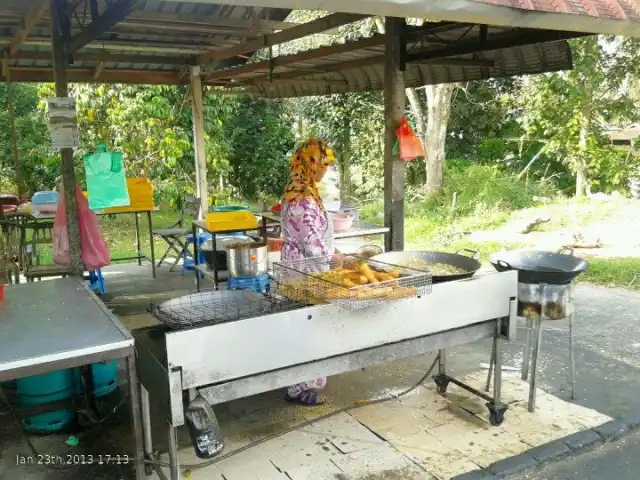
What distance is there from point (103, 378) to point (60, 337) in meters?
1.47

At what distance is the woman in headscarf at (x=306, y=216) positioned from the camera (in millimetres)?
3723

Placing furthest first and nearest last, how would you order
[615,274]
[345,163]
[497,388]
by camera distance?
[345,163], [615,274], [497,388]

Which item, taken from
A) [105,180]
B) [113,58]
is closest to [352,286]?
[105,180]

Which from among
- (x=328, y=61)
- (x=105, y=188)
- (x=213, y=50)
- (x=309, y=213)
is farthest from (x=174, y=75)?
(x=309, y=213)

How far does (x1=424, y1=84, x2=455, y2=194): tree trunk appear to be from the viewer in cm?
1173

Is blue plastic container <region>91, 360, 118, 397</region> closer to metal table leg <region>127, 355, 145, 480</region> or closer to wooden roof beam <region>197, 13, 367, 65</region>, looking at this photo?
metal table leg <region>127, 355, 145, 480</region>

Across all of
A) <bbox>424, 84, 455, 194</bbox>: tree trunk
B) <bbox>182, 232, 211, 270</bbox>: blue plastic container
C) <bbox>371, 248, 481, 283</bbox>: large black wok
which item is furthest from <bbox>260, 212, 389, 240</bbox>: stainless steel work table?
<bbox>424, 84, 455, 194</bbox>: tree trunk

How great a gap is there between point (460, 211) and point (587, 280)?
4913 millimetres

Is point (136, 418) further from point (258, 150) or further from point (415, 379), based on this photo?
point (258, 150)

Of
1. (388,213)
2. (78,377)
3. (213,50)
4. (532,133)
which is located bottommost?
(78,377)

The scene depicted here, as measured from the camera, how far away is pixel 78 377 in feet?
11.8

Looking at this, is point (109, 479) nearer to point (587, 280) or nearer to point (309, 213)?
point (309, 213)

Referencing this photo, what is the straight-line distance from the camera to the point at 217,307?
291 cm

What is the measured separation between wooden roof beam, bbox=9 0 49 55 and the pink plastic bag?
1.49 metres
